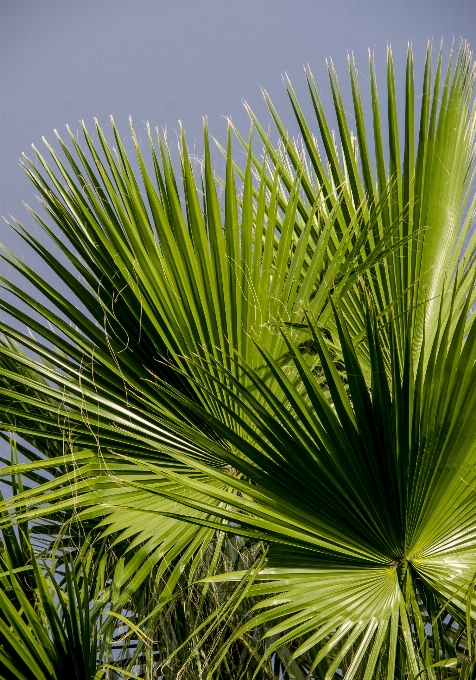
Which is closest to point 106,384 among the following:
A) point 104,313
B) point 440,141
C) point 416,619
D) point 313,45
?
point 104,313

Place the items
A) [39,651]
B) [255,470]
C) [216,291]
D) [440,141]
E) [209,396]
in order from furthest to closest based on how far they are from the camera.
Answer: [440,141], [216,291], [209,396], [39,651], [255,470]

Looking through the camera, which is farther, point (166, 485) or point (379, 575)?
point (166, 485)

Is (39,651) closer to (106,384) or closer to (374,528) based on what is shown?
(106,384)

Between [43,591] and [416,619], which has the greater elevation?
[416,619]

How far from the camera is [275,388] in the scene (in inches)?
61.9

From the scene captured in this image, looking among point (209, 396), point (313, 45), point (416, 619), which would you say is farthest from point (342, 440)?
point (313, 45)

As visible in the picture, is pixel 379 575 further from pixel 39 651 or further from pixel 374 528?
pixel 39 651

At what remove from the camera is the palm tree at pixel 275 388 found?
1.13m

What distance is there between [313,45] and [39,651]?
12.5 ft

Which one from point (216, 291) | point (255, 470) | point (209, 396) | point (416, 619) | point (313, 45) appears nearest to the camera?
point (416, 619)

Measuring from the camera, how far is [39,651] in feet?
4.41

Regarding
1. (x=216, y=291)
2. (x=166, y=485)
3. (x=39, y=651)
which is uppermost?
(x=216, y=291)

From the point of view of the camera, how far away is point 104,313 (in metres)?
1.66

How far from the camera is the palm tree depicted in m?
1.13
